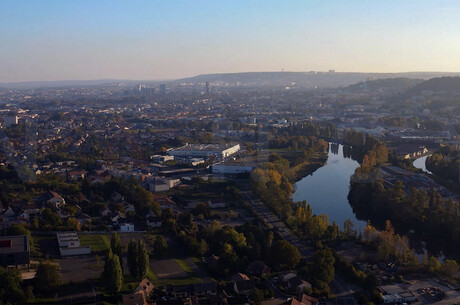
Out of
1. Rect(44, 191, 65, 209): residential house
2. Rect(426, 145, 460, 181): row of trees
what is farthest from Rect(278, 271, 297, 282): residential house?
Rect(426, 145, 460, 181): row of trees

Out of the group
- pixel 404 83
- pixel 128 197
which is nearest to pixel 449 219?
pixel 128 197

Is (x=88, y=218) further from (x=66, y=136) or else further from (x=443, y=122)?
(x=443, y=122)

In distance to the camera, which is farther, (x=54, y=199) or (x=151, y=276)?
(x=54, y=199)

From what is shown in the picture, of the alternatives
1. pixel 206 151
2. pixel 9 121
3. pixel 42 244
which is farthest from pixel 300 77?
pixel 42 244

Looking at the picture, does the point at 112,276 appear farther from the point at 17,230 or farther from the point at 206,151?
the point at 206,151

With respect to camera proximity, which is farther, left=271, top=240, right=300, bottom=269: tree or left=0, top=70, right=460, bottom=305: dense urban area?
left=271, top=240, right=300, bottom=269: tree

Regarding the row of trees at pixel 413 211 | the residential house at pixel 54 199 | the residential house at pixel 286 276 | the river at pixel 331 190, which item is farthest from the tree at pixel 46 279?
the row of trees at pixel 413 211

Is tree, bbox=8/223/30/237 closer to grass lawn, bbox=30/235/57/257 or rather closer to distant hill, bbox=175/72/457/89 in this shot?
A: grass lawn, bbox=30/235/57/257
